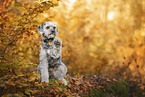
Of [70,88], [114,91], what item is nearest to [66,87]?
[70,88]

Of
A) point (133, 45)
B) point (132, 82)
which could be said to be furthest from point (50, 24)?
point (133, 45)

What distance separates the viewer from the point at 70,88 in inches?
195

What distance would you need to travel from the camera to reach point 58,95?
13.4 feet

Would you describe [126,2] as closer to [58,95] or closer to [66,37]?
[66,37]

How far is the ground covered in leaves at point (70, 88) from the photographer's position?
348 cm

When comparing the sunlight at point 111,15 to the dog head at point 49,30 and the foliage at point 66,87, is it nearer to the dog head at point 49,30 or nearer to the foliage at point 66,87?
the foliage at point 66,87

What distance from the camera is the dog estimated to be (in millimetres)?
4566

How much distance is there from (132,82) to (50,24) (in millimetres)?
5647

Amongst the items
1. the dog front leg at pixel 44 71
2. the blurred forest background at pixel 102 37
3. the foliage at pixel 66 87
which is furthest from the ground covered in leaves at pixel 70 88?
the blurred forest background at pixel 102 37

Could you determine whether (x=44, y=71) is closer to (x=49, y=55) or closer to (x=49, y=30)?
(x=49, y=55)

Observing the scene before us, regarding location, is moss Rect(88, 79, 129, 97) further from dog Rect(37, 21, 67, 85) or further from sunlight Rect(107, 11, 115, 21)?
sunlight Rect(107, 11, 115, 21)

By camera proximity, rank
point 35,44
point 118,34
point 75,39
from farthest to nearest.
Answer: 1. point 118,34
2. point 75,39
3. point 35,44

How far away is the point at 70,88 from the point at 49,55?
42.5 inches

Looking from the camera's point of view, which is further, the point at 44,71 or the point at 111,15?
the point at 111,15
